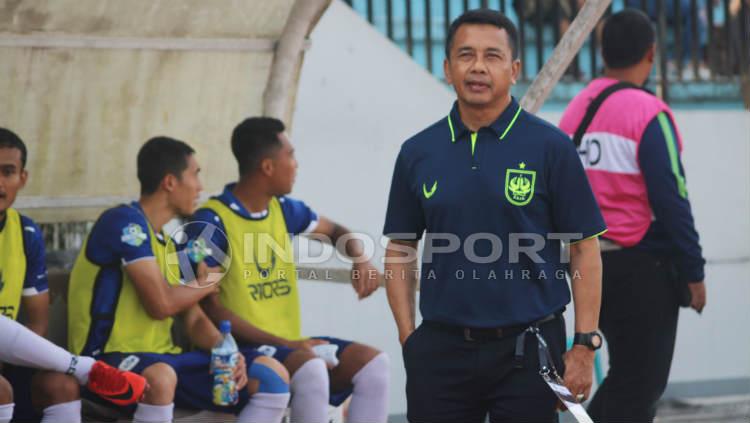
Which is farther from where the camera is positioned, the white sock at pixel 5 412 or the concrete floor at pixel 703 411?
the concrete floor at pixel 703 411

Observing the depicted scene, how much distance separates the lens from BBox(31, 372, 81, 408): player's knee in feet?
16.2

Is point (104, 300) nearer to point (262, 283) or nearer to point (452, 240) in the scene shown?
point (262, 283)

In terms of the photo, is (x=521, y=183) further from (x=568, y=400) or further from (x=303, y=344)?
(x=303, y=344)

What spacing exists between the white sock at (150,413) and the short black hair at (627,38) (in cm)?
237

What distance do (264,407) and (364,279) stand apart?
0.73 metres

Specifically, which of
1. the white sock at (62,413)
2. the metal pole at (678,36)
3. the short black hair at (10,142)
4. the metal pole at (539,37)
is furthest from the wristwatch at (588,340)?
the metal pole at (678,36)

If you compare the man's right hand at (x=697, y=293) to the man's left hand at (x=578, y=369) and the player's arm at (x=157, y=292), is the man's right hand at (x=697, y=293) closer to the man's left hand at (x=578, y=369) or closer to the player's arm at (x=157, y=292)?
the man's left hand at (x=578, y=369)

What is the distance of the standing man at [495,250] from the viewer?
376 cm

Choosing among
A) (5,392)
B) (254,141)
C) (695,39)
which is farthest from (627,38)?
(695,39)

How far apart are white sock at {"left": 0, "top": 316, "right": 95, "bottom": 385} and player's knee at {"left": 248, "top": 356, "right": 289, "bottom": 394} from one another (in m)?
0.69

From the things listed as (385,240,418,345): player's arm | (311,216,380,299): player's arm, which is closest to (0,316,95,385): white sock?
(311,216,380,299): player's arm

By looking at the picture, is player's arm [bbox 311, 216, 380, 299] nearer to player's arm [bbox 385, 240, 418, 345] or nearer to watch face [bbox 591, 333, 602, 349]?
player's arm [bbox 385, 240, 418, 345]

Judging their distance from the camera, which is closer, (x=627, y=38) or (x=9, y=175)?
(x=9, y=175)

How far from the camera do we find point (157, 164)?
18.1 feet
